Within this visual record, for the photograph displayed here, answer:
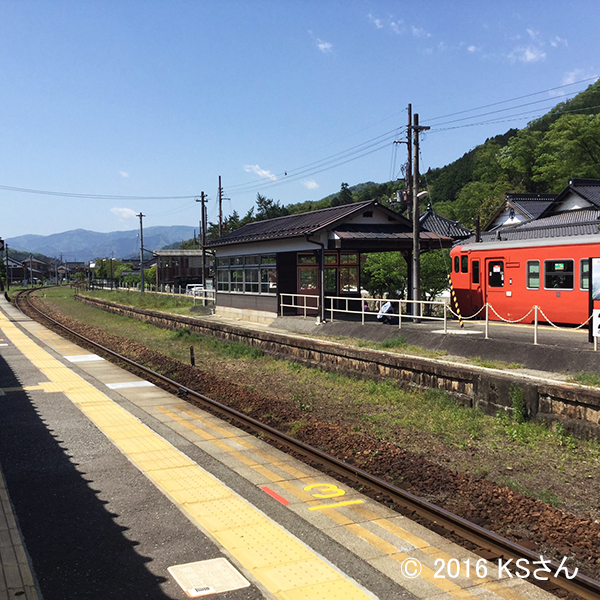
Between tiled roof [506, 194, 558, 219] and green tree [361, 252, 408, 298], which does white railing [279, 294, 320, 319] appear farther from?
tiled roof [506, 194, 558, 219]

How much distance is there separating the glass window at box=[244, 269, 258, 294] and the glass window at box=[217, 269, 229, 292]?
2.93 m

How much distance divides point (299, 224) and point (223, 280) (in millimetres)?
8865

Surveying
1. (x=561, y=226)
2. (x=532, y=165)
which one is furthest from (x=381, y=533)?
(x=532, y=165)

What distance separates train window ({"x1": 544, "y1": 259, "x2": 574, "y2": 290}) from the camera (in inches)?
705

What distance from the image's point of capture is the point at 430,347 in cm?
1711

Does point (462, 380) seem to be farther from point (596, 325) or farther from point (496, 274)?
point (496, 274)

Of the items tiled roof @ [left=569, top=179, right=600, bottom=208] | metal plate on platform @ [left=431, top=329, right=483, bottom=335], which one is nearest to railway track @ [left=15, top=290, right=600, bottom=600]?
metal plate on platform @ [left=431, top=329, right=483, bottom=335]

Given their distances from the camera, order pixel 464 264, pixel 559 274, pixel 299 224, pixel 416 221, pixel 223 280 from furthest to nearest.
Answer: pixel 223 280 < pixel 299 224 < pixel 464 264 < pixel 416 221 < pixel 559 274

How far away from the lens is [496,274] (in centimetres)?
2072

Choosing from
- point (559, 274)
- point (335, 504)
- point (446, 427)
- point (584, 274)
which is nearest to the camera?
point (335, 504)

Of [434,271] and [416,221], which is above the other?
[416,221]

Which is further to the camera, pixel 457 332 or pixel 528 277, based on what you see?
pixel 528 277

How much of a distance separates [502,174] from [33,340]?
66.5 metres

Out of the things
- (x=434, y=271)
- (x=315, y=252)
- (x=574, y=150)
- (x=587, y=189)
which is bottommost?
(x=434, y=271)
